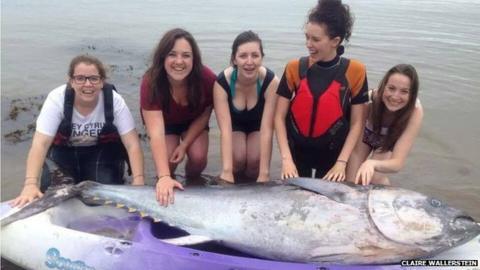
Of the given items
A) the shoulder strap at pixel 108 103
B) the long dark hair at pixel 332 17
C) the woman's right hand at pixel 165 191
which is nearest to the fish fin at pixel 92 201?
the woman's right hand at pixel 165 191

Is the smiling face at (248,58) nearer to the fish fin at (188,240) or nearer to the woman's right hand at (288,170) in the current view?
the woman's right hand at (288,170)

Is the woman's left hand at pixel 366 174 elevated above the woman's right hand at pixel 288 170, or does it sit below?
above

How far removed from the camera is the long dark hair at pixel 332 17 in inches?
177

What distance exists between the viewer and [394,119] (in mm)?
4738

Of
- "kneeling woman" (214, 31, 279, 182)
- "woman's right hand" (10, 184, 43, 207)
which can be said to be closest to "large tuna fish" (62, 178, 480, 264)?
"woman's right hand" (10, 184, 43, 207)

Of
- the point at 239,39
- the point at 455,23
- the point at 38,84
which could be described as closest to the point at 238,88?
the point at 239,39

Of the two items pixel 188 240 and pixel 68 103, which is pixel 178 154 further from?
pixel 188 240

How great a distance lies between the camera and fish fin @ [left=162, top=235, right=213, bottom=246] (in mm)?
3766

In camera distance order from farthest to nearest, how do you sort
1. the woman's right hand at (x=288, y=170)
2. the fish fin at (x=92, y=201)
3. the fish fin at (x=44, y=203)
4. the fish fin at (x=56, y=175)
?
the fish fin at (x=56, y=175) → the woman's right hand at (x=288, y=170) → the fish fin at (x=92, y=201) → the fish fin at (x=44, y=203)

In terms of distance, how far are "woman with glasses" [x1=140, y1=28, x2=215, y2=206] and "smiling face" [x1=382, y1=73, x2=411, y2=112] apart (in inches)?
73.3

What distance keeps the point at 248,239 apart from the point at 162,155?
1.45 metres

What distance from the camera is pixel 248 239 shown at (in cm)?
381

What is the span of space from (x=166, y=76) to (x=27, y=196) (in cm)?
178

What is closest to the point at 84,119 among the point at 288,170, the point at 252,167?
the point at 252,167
